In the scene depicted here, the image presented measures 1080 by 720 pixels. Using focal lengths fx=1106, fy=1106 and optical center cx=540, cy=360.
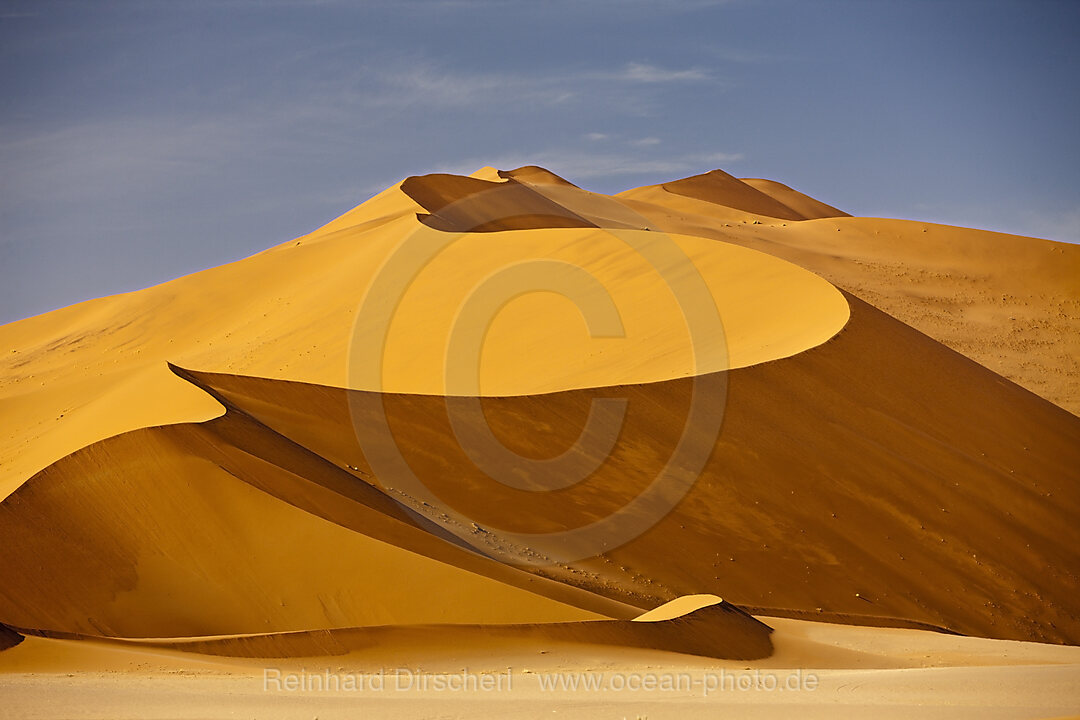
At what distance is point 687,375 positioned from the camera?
20.4 meters

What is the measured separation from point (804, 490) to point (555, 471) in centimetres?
420

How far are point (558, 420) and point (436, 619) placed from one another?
7.06 meters

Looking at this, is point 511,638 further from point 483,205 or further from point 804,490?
point 483,205

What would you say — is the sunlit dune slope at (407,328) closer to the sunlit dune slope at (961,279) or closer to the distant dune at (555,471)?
the distant dune at (555,471)

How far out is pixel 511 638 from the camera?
36.4 feet

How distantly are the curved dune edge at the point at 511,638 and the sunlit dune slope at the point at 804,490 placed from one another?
8.57 feet

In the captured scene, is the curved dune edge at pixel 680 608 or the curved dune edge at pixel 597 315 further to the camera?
the curved dune edge at pixel 597 315

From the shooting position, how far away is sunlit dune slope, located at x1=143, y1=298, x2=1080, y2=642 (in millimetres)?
15898

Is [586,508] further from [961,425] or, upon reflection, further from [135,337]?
[135,337]

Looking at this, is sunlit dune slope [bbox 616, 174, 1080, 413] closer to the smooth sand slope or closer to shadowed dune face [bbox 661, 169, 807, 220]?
the smooth sand slope

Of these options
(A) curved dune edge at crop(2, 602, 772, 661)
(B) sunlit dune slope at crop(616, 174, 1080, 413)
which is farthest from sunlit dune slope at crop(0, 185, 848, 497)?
(B) sunlit dune slope at crop(616, 174, 1080, 413)

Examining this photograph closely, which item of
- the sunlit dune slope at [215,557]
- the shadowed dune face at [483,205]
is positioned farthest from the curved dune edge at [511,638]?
the shadowed dune face at [483,205]

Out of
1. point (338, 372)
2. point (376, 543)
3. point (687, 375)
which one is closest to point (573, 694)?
point (376, 543)

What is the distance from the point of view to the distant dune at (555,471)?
1173 centimetres
